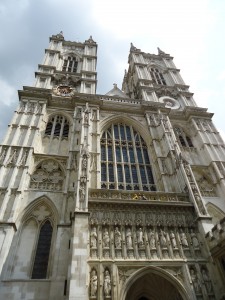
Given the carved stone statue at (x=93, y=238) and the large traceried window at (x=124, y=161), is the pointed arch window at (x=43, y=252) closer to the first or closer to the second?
the carved stone statue at (x=93, y=238)

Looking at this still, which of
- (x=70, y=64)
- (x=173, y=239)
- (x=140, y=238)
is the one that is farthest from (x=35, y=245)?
(x=70, y=64)

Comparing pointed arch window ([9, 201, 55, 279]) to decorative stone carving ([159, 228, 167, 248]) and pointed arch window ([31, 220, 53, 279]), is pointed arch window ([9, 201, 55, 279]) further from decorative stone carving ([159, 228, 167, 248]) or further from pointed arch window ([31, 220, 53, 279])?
decorative stone carving ([159, 228, 167, 248])

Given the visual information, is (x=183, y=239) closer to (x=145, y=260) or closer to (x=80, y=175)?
(x=145, y=260)

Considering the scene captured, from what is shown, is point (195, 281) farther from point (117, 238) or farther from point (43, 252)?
point (43, 252)

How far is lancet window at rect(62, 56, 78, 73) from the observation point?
1019 inches

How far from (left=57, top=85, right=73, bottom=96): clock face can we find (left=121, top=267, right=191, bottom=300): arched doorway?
16583 millimetres

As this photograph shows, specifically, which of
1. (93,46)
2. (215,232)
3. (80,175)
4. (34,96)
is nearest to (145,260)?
(215,232)

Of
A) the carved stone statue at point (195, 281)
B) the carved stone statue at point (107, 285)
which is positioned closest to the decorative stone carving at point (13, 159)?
the carved stone statue at point (107, 285)

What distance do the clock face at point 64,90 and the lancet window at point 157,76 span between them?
35.5ft

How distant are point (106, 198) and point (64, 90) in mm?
13498

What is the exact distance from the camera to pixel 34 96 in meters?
19.5

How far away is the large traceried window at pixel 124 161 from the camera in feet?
52.1

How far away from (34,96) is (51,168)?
24.4ft

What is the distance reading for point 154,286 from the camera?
34.3 feet
